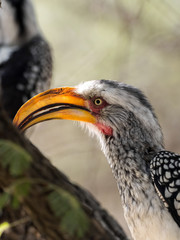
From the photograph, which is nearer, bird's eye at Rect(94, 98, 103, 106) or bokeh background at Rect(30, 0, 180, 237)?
bird's eye at Rect(94, 98, 103, 106)

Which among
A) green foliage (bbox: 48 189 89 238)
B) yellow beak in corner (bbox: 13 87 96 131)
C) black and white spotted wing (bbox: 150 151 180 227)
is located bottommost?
green foliage (bbox: 48 189 89 238)

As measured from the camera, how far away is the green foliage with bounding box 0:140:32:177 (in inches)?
75.0

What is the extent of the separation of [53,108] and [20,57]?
8.77 ft

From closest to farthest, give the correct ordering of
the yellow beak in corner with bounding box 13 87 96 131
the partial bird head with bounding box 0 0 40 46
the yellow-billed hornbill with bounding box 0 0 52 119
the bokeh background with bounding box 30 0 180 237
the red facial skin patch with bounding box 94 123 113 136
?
the yellow beak in corner with bounding box 13 87 96 131 → the red facial skin patch with bounding box 94 123 113 136 → the yellow-billed hornbill with bounding box 0 0 52 119 → the partial bird head with bounding box 0 0 40 46 → the bokeh background with bounding box 30 0 180 237

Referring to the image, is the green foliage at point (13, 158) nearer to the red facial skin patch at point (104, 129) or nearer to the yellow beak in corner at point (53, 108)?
the yellow beak in corner at point (53, 108)

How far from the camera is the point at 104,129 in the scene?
371 cm

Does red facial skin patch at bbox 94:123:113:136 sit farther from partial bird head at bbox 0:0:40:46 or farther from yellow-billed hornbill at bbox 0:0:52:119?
partial bird head at bbox 0:0:40:46

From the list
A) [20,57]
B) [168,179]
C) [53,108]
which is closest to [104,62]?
[20,57]

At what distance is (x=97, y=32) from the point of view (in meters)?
9.88

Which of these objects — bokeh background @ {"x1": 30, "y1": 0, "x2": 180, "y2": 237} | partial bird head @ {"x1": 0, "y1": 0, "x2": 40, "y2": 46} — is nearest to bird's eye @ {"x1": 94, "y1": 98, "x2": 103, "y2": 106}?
partial bird head @ {"x1": 0, "y1": 0, "x2": 40, "y2": 46}

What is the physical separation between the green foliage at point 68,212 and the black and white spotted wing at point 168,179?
1.38 m

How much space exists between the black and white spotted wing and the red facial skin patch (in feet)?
1.41

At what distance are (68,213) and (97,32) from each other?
26.9ft

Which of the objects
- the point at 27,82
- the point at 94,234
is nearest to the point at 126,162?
the point at 94,234
